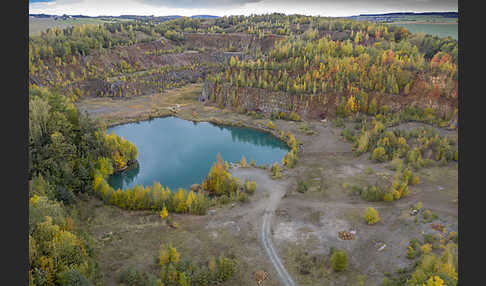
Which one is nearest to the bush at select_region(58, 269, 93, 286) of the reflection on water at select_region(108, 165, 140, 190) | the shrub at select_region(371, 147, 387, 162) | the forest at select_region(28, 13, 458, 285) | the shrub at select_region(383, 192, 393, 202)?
the forest at select_region(28, 13, 458, 285)

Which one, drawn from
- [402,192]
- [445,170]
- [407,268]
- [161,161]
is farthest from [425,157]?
[161,161]

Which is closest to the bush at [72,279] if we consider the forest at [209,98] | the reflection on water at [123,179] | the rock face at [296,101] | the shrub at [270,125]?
the forest at [209,98]

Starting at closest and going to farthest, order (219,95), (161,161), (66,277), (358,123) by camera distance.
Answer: (66,277), (161,161), (358,123), (219,95)

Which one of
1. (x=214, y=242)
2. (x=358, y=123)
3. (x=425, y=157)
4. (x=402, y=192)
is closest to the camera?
(x=214, y=242)

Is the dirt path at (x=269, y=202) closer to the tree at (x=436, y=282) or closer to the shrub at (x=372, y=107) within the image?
the tree at (x=436, y=282)

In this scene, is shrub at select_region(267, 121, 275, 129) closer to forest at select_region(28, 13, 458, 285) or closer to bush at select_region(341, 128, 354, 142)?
forest at select_region(28, 13, 458, 285)

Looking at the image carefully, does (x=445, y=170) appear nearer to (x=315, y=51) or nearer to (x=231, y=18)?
(x=315, y=51)

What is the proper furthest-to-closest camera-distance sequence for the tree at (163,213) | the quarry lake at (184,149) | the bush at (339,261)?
the quarry lake at (184,149), the tree at (163,213), the bush at (339,261)
